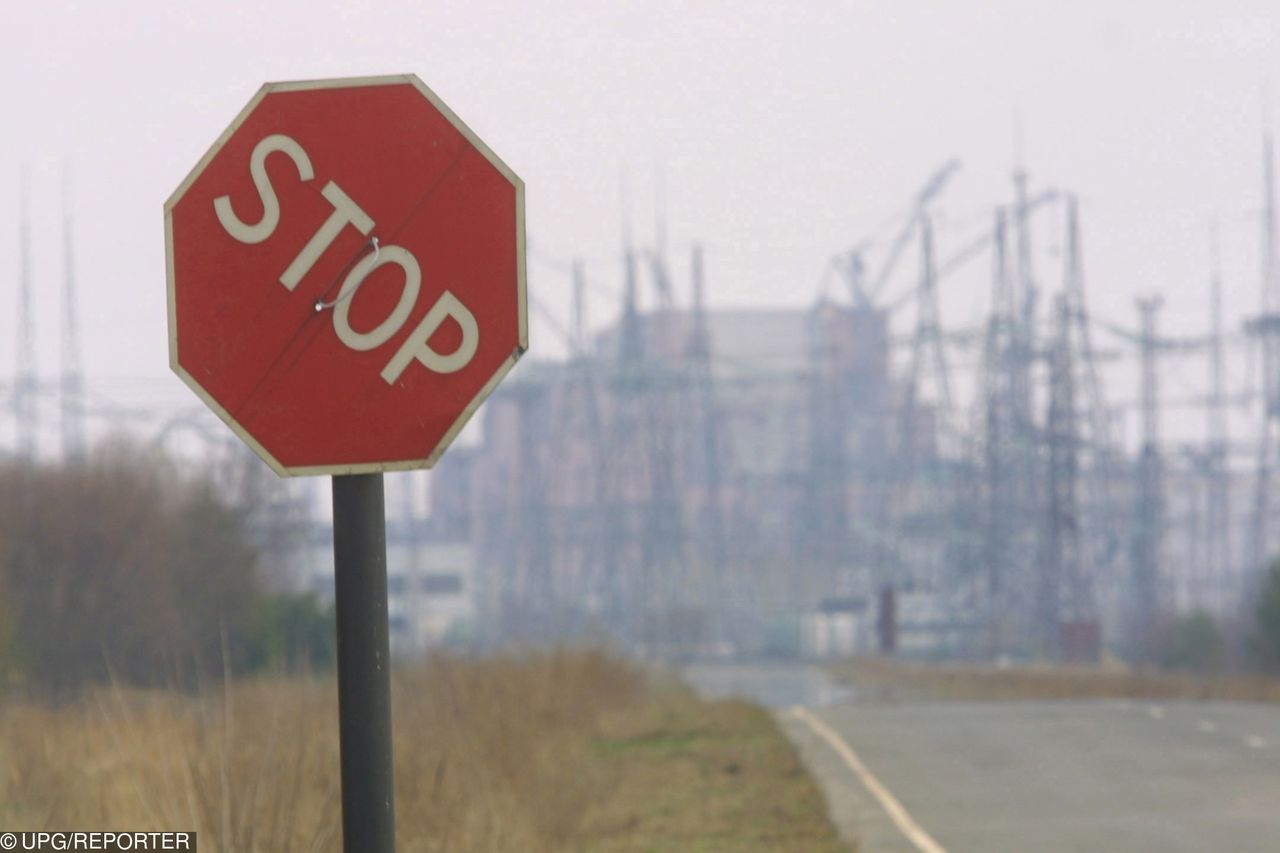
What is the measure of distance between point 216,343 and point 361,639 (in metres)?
0.60

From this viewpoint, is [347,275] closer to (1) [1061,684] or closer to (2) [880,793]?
(2) [880,793]

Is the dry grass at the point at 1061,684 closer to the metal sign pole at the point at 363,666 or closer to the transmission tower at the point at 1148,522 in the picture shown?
the transmission tower at the point at 1148,522

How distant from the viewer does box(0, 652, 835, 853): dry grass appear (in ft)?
25.7

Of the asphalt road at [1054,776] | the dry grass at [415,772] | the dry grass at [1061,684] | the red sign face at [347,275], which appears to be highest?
the red sign face at [347,275]

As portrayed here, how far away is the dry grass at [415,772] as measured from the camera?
25.7 ft

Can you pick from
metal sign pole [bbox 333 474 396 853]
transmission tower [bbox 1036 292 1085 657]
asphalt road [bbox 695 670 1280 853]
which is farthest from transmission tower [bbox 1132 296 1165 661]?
metal sign pole [bbox 333 474 396 853]

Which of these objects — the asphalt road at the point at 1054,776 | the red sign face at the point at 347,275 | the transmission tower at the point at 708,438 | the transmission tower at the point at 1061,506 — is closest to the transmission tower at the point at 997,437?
the transmission tower at the point at 1061,506

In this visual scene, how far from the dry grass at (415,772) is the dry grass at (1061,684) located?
56.3ft

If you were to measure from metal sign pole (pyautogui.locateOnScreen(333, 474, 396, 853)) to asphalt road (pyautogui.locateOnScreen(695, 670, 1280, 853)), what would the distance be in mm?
10547

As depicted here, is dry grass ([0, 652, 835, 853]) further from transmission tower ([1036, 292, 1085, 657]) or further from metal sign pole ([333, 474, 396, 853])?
transmission tower ([1036, 292, 1085, 657])

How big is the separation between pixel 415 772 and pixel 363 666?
7274 mm

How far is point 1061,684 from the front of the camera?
47.4m

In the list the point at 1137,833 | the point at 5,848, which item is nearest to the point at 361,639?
the point at 5,848

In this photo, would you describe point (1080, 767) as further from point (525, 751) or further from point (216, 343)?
point (216, 343)
